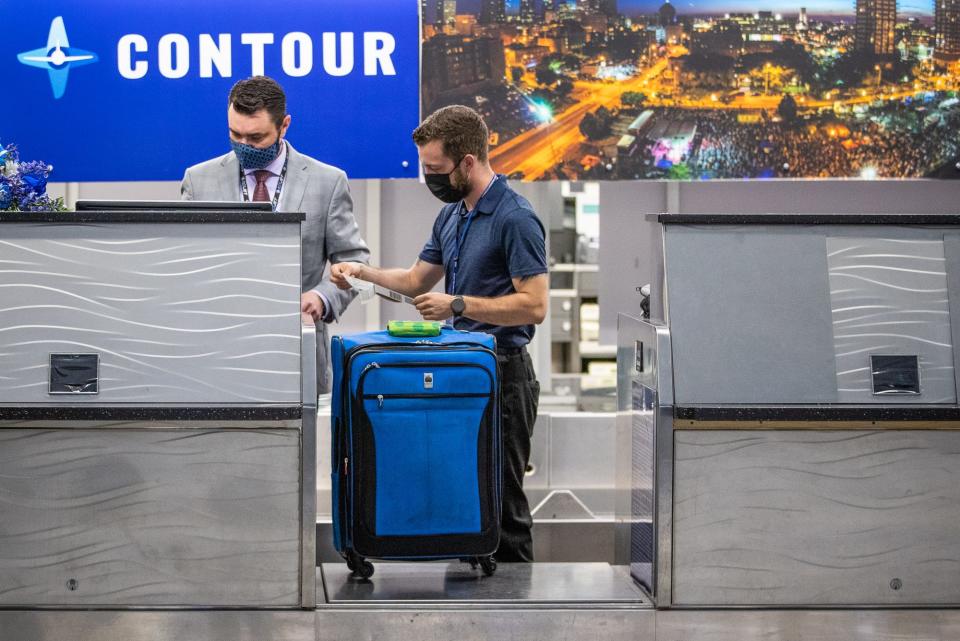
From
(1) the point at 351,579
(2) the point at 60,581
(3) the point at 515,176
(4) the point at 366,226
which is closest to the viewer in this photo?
(2) the point at 60,581

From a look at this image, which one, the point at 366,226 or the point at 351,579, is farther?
the point at 366,226

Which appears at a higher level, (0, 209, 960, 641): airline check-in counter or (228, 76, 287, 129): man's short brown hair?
(228, 76, 287, 129): man's short brown hair

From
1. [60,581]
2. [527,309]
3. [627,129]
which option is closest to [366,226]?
[627,129]

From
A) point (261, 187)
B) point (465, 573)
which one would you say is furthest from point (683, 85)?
point (465, 573)

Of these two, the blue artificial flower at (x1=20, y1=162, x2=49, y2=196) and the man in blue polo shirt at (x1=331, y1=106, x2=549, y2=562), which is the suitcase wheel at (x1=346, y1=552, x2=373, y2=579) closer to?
the man in blue polo shirt at (x1=331, y1=106, x2=549, y2=562)

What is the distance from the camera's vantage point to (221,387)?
3070 millimetres

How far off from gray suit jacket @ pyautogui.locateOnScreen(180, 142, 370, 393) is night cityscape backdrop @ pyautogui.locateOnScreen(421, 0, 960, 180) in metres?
1.53

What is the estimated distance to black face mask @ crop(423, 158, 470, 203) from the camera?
3.55 meters

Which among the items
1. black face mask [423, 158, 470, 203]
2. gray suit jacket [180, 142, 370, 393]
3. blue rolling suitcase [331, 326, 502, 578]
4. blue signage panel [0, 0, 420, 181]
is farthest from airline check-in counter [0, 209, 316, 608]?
blue signage panel [0, 0, 420, 181]

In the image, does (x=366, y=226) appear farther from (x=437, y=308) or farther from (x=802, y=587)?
(x=802, y=587)

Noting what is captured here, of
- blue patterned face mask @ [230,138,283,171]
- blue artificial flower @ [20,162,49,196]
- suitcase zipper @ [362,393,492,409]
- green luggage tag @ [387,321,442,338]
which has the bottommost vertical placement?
suitcase zipper @ [362,393,492,409]

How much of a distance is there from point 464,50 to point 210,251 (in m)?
2.54

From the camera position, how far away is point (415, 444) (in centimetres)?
313

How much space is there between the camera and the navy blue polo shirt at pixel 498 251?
3486mm
